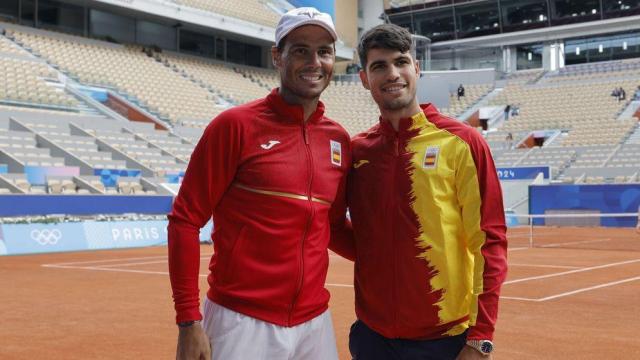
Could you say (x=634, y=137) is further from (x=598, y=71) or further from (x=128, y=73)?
(x=128, y=73)

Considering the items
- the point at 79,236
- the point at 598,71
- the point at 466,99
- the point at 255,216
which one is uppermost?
the point at 598,71

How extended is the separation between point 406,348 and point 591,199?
91.6 feet

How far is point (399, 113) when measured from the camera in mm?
3305

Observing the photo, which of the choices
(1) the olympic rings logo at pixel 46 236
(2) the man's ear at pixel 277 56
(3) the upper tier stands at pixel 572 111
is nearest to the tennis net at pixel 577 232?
(3) the upper tier stands at pixel 572 111

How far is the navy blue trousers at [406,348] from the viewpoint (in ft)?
10.4

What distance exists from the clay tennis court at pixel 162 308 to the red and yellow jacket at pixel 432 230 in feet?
11.7

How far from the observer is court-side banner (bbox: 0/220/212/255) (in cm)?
1800

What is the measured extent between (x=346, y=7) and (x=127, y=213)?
3618 centimetres

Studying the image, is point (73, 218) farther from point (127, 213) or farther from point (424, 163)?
point (424, 163)

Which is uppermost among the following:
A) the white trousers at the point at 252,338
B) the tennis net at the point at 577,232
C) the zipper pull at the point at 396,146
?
the zipper pull at the point at 396,146

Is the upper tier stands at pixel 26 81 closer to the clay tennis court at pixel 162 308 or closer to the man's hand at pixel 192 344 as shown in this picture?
the clay tennis court at pixel 162 308

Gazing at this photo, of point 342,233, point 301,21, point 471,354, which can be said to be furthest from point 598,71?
point 471,354

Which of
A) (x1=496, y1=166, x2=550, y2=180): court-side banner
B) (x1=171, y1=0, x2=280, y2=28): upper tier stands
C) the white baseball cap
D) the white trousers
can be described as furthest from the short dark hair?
(x1=171, y1=0, x2=280, y2=28): upper tier stands

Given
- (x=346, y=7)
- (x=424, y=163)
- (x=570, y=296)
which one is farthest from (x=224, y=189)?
(x=346, y=7)
